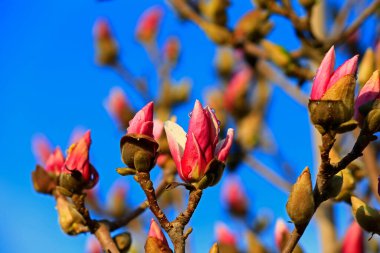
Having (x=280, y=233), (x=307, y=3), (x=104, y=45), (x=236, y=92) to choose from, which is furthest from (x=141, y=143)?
(x=104, y=45)

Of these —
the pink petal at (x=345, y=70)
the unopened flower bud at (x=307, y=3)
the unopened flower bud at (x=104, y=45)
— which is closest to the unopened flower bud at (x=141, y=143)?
the pink petal at (x=345, y=70)

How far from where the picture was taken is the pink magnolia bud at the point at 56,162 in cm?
102

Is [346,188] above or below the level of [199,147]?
below

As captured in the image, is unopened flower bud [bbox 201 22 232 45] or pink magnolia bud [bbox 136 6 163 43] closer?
unopened flower bud [bbox 201 22 232 45]

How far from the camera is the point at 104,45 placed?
289 cm

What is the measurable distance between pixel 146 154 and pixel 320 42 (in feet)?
2.73

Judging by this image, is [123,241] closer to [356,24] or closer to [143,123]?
[143,123]

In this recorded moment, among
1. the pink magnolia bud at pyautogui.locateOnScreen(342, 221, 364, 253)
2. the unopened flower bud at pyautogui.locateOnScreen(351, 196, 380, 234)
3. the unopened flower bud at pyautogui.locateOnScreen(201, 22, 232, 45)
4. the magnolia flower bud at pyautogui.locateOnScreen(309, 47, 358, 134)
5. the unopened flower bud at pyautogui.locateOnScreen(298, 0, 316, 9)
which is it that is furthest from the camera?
the unopened flower bud at pyautogui.locateOnScreen(201, 22, 232, 45)

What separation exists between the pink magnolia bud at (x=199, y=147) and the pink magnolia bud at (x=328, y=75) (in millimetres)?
123

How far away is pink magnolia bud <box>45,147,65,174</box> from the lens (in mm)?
1017

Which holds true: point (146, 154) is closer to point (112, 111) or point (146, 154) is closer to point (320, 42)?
point (320, 42)

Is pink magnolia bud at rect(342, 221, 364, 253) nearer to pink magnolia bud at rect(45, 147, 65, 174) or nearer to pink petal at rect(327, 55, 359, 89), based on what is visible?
pink petal at rect(327, 55, 359, 89)

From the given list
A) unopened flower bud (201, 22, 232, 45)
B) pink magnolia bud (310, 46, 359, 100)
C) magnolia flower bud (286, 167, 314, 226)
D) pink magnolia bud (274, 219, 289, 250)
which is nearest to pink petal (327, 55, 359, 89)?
pink magnolia bud (310, 46, 359, 100)

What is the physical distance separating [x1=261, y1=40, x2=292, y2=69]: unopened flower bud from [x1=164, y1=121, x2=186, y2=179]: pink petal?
0.75 m
